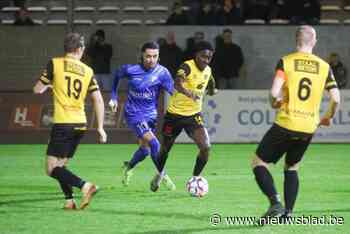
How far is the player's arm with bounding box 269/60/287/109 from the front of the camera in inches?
392

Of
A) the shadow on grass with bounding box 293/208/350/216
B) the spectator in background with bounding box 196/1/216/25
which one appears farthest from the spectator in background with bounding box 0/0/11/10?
the shadow on grass with bounding box 293/208/350/216

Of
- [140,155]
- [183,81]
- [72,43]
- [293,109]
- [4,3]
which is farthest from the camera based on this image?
[4,3]

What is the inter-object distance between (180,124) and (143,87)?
1071mm

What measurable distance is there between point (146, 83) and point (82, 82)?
Result: 310 cm

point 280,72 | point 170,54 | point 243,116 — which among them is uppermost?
point 280,72

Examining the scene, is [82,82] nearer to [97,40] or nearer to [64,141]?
[64,141]

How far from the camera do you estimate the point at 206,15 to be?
27531mm

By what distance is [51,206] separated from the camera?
39.8 feet

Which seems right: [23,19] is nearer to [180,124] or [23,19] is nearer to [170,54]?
[170,54]

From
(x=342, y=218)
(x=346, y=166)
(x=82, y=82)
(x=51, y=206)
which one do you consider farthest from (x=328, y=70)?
(x=346, y=166)

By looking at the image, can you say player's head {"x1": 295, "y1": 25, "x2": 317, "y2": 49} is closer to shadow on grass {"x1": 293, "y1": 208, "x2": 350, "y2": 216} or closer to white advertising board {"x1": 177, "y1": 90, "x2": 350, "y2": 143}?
shadow on grass {"x1": 293, "y1": 208, "x2": 350, "y2": 216}

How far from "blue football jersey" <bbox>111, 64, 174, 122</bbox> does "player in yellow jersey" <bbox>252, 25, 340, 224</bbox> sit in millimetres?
4364

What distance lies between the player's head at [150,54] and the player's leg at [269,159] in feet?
14.2

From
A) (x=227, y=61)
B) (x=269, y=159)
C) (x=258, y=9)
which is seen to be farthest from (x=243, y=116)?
(x=269, y=159)
